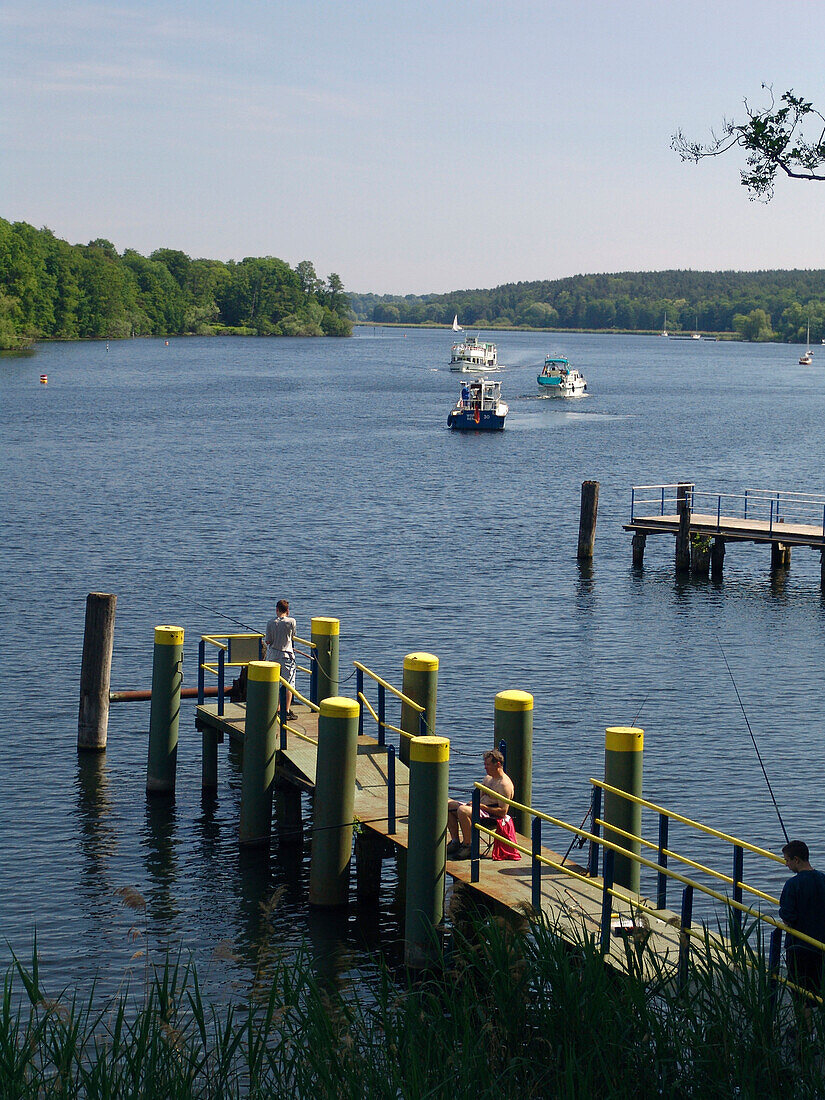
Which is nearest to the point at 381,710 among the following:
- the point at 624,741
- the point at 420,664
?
the point at 420,664

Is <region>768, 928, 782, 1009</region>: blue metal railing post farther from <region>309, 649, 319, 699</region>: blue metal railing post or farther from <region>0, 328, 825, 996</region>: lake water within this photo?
<region>309, 649, 319, 699</region>: blue metal railing post

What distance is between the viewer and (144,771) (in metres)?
21.9

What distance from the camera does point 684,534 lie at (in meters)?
40.8

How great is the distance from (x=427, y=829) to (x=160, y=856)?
237 inches

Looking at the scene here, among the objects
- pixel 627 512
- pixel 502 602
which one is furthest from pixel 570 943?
pixel 627 512

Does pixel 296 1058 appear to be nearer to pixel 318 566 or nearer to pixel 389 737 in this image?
pixel 389 737

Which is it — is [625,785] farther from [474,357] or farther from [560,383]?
[474,357]

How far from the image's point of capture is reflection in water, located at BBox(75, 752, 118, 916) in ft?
56.6

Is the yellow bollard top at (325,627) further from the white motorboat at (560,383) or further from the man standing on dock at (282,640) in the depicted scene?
the white motorboat at (560,383)

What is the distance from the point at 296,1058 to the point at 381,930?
750 centimetres

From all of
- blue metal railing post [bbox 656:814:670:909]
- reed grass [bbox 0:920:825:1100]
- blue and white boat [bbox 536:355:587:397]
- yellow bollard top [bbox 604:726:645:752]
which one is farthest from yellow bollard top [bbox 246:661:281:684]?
blue and white boat [bbox 536:355:587:397]

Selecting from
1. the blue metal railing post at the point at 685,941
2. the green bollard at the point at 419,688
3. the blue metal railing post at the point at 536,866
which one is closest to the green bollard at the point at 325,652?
the green bollard at the point at 419,688

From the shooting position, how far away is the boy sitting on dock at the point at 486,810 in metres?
14.5

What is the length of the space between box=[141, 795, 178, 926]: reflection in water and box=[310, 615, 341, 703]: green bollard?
2871 millimetres
